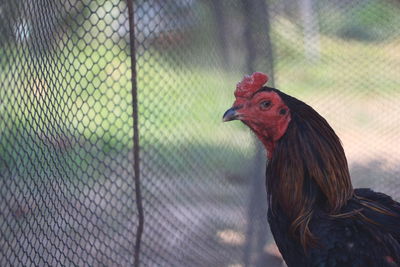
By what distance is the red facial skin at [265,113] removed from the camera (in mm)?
1765

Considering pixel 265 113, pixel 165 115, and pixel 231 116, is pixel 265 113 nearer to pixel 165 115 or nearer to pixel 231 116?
pixel 231 116

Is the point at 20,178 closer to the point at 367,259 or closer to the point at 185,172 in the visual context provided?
the point at 185,172

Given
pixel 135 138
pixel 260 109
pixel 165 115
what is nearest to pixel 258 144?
pixel 165 115

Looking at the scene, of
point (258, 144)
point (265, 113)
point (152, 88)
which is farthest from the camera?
point (258, 144)

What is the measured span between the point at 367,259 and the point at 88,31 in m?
1.19

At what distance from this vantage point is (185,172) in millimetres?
2127

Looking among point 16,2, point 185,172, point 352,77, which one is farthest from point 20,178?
point 352,77

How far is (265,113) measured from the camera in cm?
177

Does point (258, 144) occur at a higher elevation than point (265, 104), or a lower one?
lower

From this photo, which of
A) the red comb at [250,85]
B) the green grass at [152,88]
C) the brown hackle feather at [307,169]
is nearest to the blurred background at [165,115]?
the green grass at [152,88]

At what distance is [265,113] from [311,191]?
12.7 inches

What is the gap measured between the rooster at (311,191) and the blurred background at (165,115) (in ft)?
1.23

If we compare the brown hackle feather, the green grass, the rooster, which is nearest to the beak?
the rooster

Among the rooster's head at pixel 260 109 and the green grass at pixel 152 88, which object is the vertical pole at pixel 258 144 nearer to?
the green grass at pixel 152 88
